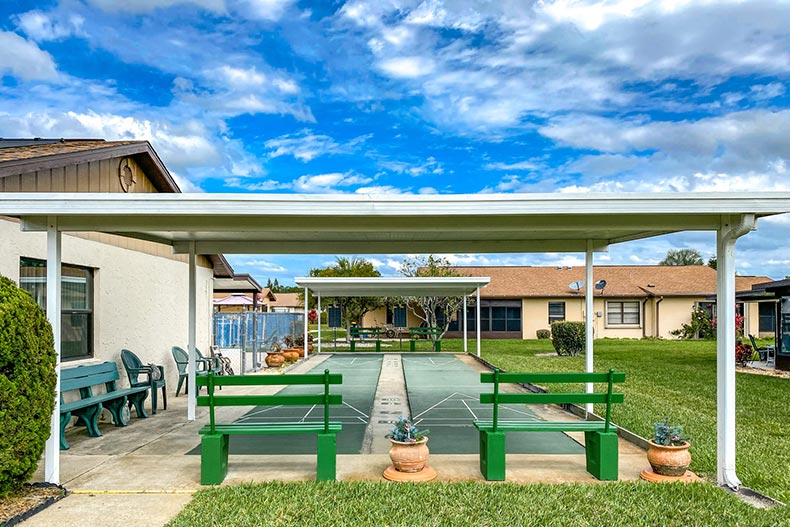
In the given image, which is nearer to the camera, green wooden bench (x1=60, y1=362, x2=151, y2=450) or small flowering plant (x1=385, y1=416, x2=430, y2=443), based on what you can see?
small flowering plant (x1=385, y1=416, x2=430, y2=443)

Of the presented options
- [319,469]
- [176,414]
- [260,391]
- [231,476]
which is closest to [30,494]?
[231,476]

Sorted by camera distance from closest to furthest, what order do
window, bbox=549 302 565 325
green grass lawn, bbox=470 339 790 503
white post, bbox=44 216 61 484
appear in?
white post, bbox=44 216 61 484
green grass lawn, bbox=470 339 790 503
window, bbox=549 302 565 325

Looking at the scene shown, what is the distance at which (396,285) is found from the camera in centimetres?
2047

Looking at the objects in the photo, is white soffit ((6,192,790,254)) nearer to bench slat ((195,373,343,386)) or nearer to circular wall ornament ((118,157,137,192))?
bench slat ((195,373,343,386))

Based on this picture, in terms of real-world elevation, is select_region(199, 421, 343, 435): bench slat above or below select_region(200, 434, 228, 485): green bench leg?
above

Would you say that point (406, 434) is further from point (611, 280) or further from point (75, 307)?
point (611, 280)

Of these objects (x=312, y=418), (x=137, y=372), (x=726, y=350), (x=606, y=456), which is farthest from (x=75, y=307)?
(x=726, y=350)

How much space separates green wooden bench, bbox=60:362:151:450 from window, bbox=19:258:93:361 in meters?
0.44

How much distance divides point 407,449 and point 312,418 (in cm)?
374

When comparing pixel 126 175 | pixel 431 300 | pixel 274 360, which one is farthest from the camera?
pixel 431 300

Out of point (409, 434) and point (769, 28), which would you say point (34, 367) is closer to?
point (409, 434)

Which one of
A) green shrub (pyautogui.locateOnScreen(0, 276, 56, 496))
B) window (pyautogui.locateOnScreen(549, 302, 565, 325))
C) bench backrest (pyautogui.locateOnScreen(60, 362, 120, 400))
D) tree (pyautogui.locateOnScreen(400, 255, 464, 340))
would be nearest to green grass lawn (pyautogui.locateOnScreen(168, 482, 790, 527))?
green shrub (pyautogui.locateOnScreen(0, 276, 56, 496))

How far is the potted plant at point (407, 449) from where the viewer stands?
6.09 m

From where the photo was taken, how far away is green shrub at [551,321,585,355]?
78.8ft
